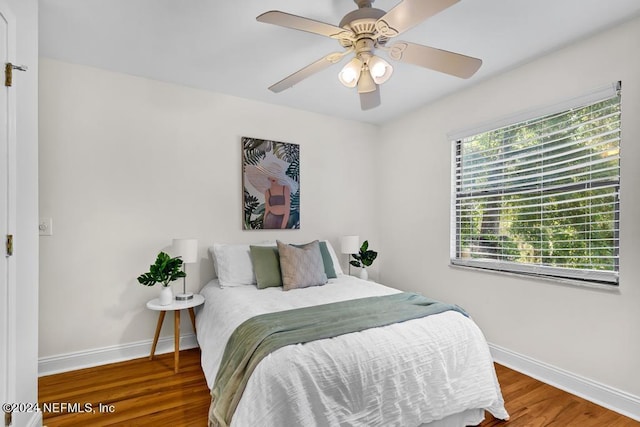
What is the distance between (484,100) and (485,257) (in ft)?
4.71

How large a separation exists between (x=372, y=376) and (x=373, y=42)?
171 cm

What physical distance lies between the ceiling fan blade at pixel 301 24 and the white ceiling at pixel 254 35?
13.5 inches

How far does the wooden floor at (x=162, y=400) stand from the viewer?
6.17 ft

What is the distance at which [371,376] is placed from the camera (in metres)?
1.48

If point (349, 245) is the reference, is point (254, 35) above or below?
above

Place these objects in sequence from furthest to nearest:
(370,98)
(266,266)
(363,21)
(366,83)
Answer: (266,266)
(370,98)
(366,83)
(363,21)

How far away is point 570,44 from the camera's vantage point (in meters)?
2.25

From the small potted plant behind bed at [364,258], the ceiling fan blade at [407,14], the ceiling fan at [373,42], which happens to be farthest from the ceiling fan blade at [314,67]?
the small potted plant behind bed at [364,258]

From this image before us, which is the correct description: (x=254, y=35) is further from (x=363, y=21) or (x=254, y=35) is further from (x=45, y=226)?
(x=45, y=226)
